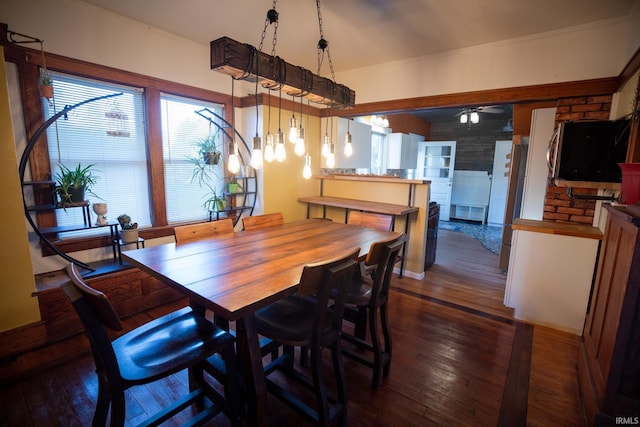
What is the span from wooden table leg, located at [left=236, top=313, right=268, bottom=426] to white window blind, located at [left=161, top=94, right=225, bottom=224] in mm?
2458

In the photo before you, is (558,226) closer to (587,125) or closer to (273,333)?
(587,125)

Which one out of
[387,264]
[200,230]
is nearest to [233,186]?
[200,230]

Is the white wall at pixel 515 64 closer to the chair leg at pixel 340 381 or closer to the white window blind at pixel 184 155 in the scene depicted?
the white window blind at pixel 184 155

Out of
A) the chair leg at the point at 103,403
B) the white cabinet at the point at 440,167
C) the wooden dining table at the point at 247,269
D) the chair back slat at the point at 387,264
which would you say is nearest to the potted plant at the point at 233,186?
the wooden dining table at the point at 247,269

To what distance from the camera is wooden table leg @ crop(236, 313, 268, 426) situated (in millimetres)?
1331

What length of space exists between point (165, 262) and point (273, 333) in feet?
2.43

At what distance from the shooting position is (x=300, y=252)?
1.93 meters

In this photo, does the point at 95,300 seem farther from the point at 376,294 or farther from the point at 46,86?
the point at 46,86

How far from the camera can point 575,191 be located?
8.87 feet

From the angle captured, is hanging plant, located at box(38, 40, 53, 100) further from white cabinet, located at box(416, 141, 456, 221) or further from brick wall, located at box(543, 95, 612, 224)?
white cabinet, located at box(416, 141, 456, 221)

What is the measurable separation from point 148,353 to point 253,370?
460mm

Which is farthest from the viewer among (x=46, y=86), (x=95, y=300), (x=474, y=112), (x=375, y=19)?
(x=474, y=112)

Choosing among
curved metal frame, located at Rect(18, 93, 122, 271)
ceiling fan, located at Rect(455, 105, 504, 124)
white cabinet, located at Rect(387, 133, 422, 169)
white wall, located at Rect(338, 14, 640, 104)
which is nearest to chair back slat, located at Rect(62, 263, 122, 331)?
curved metal frame, located at Rect(18, 93, 122, 271)

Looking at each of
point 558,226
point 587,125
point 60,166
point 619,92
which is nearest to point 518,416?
point 558,226
